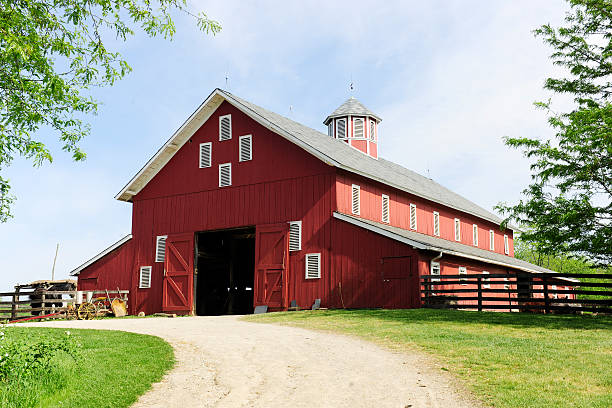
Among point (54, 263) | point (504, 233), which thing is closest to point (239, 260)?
point (504, 233)

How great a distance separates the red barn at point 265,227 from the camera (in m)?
22.2

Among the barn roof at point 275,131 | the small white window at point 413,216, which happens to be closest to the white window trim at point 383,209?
the barn roof at point 275,131

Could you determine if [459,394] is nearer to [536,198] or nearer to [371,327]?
[371,327]

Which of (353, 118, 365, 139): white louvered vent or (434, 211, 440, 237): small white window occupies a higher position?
(353, 118, 365, 139): white louvered vent

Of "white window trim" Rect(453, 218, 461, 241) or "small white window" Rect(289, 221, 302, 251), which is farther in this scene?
"white window trim" Rect(453, 218, 461, 241)

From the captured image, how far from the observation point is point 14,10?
12.1 metres

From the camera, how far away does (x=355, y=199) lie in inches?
956

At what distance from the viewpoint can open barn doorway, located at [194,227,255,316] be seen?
28906 mm

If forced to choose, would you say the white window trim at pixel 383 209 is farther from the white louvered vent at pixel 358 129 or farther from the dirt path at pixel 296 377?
the dirt path at pixel 296 377

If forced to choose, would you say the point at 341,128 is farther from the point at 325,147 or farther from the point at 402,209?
the point at 402,209

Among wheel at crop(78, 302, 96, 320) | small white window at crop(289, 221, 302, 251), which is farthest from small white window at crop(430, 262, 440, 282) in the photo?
wheel at crop(78, 302, 96, 320)

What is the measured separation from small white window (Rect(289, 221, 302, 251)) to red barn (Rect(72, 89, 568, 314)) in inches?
1.5

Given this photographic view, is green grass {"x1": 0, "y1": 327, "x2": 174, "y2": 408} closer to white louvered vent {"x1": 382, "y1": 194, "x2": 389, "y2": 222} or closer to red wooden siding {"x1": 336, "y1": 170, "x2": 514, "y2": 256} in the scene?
red wooden siding {"x1": 336, "y1": 170, "x2": 514, "y2": 256}

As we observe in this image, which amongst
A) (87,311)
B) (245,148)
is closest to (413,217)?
(245,148)
